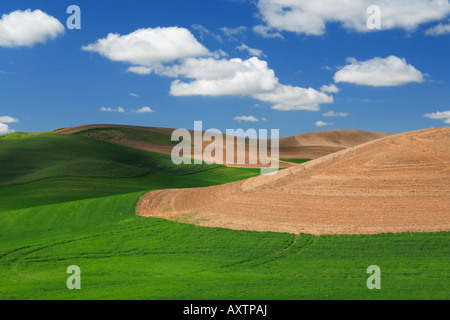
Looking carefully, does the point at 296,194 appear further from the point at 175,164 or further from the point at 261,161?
the point at 261,161

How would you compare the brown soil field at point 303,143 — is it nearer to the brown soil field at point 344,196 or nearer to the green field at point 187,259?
the brown soil field at point 344,196

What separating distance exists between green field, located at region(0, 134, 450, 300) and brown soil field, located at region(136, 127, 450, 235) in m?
1.75

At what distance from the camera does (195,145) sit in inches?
4050

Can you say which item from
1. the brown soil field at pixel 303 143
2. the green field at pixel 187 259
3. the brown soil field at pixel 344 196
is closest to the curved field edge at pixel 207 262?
the green field at pixel 187 259

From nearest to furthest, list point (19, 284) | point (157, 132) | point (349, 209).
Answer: point (19, 284), point (349, 209), point (157, 132)

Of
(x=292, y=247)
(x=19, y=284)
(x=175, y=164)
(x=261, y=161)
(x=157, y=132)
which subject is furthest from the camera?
(x=157, y=132)

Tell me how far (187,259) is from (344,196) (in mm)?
14198

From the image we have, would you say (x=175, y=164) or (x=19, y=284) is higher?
(x=175, y=164)

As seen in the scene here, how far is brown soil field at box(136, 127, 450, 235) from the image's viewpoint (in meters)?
29.4

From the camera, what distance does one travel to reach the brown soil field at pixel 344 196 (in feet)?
96.3

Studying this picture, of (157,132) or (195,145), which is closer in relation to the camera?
(195,145)
